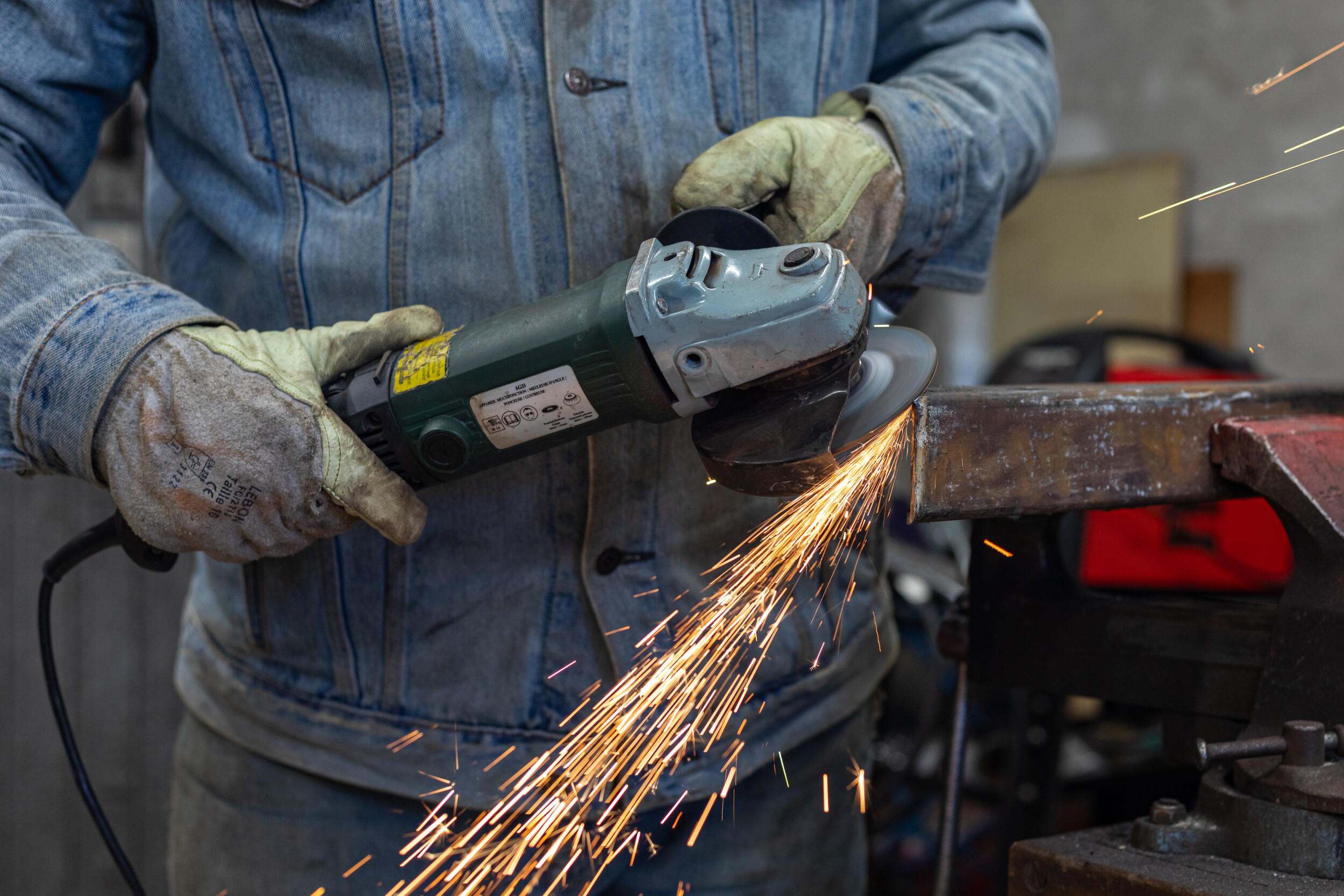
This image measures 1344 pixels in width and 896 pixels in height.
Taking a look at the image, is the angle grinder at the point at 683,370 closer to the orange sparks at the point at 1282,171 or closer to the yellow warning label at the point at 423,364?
the yellow warning label at the point at 423,364

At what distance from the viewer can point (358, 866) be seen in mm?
1101

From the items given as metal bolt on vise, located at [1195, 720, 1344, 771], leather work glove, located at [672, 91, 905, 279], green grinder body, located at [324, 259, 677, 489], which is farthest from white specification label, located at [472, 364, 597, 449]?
metal bolt on vise, located at [1195, 720, 1344, 771]

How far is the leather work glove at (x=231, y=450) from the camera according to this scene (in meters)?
0.87

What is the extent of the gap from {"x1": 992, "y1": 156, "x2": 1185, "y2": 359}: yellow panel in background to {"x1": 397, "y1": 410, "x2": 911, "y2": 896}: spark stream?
3.93 m

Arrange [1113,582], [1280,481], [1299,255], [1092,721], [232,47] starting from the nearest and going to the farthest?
[1280,481]
[232,47]
[1113,582]
[1092,721]
[1299,255]

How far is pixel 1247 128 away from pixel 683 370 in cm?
465

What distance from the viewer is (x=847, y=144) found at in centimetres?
98

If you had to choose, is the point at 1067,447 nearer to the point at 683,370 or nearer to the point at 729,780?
the point at 683,370

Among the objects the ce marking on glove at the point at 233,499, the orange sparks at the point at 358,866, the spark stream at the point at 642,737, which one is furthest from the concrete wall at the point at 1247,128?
the ce marking on glove at the point at 233,499

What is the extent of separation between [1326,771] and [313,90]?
1.07 m

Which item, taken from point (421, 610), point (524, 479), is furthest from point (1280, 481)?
point (421, 610)

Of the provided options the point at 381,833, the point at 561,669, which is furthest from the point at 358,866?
the point at 561,669

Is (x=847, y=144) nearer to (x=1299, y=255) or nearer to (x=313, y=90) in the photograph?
(x=313, y=90)

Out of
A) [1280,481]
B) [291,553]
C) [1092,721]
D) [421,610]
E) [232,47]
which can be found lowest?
[1092,721]
